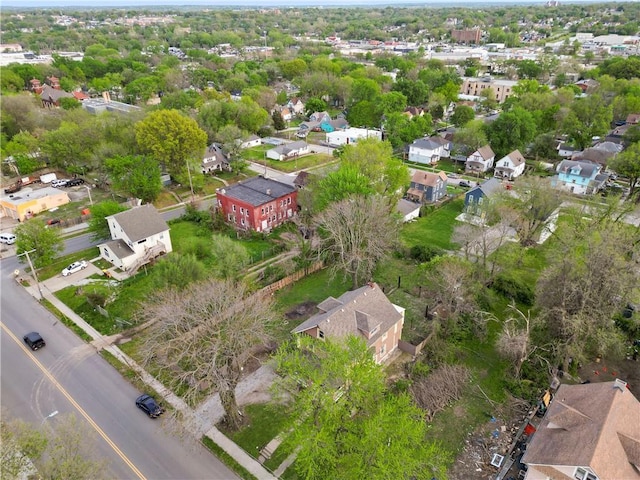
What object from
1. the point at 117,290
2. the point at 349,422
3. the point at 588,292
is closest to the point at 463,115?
the point at 588,292

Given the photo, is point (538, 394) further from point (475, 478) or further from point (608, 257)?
point (608, 257)

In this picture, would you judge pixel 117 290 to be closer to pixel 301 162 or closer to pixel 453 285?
pixel 453 285

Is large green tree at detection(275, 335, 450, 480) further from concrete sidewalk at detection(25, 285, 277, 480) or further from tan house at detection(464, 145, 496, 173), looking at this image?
tan house at detection(464, 145, 496, 173)

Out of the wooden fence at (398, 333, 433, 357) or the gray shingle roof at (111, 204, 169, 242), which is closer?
the wooden fence at (398, 333, 433, 357)

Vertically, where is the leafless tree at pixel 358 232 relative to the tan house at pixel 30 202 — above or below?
above

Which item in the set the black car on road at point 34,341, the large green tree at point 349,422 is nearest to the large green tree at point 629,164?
the large green tree at point 349,422

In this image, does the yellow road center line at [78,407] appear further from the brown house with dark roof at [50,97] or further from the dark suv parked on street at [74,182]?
the brown house with dark roof at [50,97]

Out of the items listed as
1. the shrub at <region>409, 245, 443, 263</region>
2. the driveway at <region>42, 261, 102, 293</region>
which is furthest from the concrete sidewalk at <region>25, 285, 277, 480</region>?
the shrub at <region>409, 245, 443, 263</region>
